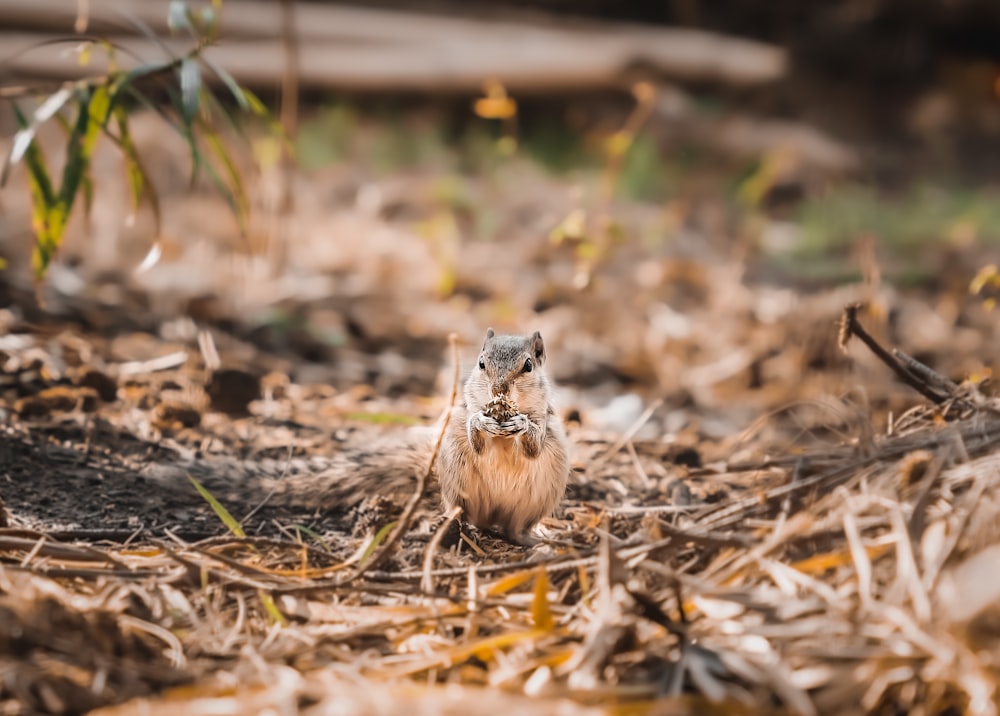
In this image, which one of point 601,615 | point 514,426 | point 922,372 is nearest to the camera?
point 601,615

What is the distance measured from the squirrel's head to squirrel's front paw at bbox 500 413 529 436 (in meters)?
0.09

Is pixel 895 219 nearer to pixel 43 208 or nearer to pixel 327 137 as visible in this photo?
pixel 327 137

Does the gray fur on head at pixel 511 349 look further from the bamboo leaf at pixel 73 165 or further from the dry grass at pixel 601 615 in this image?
the bamboo leaf at pixel 73 165

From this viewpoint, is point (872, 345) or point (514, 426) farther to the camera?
point (514, 426)

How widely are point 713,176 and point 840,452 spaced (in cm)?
550

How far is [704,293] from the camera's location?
5.11 m

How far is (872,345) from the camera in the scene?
1.96 meters

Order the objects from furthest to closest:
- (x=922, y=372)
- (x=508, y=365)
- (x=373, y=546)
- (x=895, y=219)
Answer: (x=895, y=219)
(x=508, y=365)
(x=922, y=372)
(x=373, y=546)

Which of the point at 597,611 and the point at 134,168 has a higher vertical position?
the point at 134,168

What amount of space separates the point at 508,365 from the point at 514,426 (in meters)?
0.20

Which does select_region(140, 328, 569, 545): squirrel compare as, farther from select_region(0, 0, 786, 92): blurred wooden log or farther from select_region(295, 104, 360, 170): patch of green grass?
select_region(0, 0, 786, 92): blurred wooden log

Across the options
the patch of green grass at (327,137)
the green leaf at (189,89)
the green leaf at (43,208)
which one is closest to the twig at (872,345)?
the green leaf at (189,89)

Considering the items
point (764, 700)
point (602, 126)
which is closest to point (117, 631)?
point (764, 700)

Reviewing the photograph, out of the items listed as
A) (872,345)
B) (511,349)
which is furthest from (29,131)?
(872,345)
